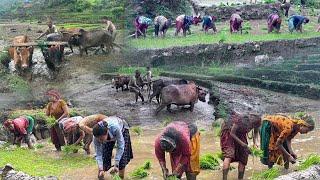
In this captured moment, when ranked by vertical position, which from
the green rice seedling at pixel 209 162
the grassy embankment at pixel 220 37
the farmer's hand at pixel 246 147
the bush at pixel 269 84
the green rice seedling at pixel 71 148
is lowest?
the bush at pixel 269 84

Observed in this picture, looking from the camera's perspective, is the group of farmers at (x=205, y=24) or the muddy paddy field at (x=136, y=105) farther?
the group of farmers at (x=205, y=24)

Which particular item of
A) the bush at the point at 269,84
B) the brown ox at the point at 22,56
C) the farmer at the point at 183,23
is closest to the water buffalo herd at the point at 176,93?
the bush at the point at 269,84

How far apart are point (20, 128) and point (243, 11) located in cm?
2380

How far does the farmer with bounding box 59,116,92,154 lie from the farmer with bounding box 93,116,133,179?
2.13 metres

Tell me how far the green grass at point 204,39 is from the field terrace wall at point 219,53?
44 centimetres

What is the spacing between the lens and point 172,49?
2677 centimetres

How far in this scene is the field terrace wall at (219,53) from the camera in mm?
26688

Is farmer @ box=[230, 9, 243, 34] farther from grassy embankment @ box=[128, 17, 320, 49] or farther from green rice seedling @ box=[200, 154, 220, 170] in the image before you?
green rice seedling @ box=[200, 154, 220, 170]

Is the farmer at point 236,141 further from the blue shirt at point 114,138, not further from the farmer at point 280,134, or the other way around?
the blue shirt at point 114,138

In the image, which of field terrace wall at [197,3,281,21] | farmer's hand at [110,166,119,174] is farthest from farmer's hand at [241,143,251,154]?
field terrace wall at [197,3,281,21]

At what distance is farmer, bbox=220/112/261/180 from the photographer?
33.6 ft

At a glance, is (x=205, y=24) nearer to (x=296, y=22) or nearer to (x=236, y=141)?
(x=296, y=22)

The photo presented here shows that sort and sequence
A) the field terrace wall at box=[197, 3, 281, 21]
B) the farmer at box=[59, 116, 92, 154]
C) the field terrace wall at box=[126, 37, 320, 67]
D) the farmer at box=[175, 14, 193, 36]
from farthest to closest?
the field terrace wall at box=[197, 3, 281, 21] < the farmer at box=[175, 14, 193, 36] < the field terrace wall at box=[126, 37, 320, 67] < the farmer at box=[59, 116, 92, 154]

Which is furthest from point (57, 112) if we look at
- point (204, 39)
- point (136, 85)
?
point (204, 39)
